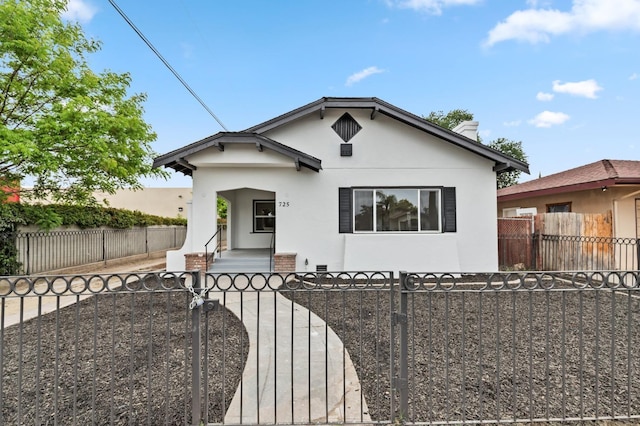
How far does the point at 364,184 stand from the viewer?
386 inches

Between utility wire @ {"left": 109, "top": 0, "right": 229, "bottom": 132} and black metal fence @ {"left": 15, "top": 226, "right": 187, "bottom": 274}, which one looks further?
black metal fence @ {"left": 15, "top": 226, "right": 187, "bottom": 274}

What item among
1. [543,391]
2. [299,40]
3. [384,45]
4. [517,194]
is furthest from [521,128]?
[543,391]

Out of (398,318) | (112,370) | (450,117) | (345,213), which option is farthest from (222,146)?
(450,117)

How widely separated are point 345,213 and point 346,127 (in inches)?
110

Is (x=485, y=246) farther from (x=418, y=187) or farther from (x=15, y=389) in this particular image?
(x=15, y=389)

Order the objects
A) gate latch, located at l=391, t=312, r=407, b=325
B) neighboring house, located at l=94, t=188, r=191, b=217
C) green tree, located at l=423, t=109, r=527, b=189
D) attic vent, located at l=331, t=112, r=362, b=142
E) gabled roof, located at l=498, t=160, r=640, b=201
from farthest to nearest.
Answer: green tree, located at l=423, t=109, r=527, b=189, neighboring house, located at l=94, t=188, r=191, b=217, attic vent, located at l=331, t=112, r=362, b=142, gabled roof, located at l=498, t=160, r=640, b=201, gate latch, located at l=391, t=312, r=407, b=325

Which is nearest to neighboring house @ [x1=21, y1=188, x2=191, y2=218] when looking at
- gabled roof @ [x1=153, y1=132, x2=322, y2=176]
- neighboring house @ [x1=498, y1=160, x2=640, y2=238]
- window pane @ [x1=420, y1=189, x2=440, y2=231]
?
gabled roof @ [x1=153, y1=132, x2=322, y2=176]

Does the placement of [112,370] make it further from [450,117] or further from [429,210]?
[450,117]

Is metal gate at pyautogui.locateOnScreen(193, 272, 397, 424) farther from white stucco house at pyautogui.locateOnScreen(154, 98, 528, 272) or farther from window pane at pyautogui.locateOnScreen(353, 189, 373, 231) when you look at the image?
window pane at pyautogui.locateOnScreen(353, 189, 373, 231)

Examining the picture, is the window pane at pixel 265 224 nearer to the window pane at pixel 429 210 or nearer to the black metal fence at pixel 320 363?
the window pane at pixel 429 210

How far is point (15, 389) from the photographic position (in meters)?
3.41

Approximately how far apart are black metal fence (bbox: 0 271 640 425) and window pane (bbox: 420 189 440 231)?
152 inches

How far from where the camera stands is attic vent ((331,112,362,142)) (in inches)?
393

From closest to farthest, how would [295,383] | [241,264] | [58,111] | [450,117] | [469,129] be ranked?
1. [295,383]
2. [58,111]
3. [241,264]
4. [469,129]
5. [450,117]
